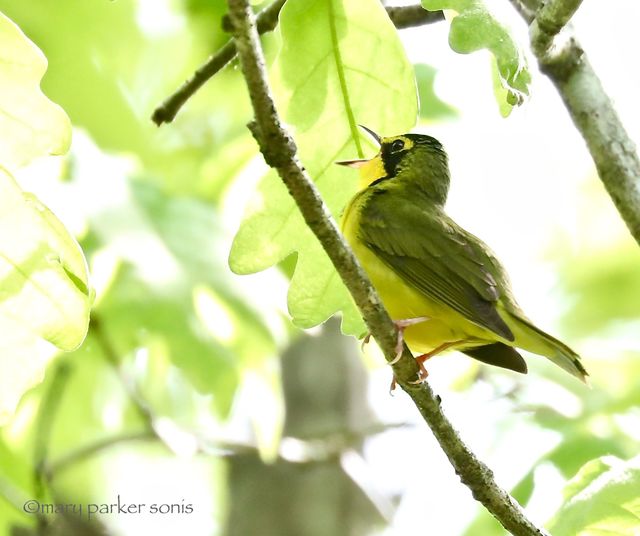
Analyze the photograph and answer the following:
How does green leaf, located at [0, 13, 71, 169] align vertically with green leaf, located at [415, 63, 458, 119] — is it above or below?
above

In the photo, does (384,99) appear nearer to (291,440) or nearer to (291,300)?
(291,300)

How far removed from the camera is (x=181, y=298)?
324cm

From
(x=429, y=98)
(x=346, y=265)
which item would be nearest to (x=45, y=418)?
(x=429, y=98)

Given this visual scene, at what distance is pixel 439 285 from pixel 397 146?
2.86 feet

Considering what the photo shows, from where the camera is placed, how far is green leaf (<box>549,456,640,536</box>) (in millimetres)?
2369

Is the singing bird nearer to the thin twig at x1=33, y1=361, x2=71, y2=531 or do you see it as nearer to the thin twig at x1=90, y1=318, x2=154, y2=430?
the thin twig at x1=90, y1=318, x2=154, y2=430

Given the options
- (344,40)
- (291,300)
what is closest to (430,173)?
(291,300)

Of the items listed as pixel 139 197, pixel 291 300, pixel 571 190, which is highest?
pixel 291 300

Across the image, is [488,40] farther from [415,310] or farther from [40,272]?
[415,310]

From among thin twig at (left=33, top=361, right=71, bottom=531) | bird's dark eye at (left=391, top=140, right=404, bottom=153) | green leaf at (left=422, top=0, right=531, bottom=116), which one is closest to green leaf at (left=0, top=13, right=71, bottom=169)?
green leaf at (left=422, top=0, right=531, bottom=116)

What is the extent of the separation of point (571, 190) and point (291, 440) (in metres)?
2.27

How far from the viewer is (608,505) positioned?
2.37 m

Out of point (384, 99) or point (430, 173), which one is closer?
point (384, 99)

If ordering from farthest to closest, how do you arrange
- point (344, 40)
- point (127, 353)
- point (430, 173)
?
point (127, 353) → point (430, 173) → point (344, 40)
